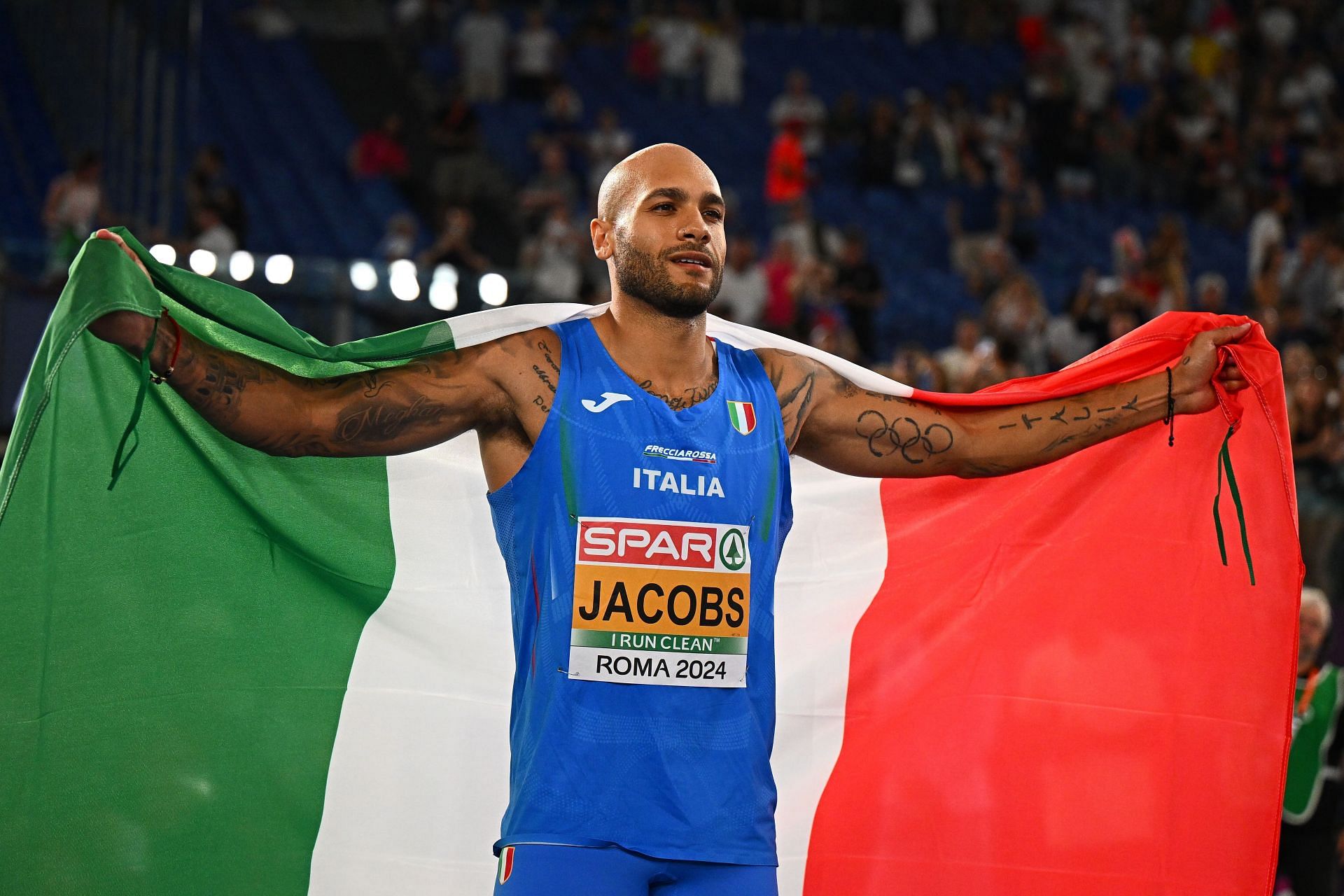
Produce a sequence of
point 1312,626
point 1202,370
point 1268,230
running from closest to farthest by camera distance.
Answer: point 1202,370 < point 1312,626 < point 1268,230

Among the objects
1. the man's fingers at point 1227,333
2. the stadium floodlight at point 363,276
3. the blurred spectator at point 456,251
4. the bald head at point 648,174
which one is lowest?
the man's fingers at point 1227,333

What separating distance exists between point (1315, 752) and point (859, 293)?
6133mm

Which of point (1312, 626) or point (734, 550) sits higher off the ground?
point (1312, 626)

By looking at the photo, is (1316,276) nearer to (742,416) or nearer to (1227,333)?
(1227,333)

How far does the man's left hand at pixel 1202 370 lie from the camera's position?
13.3 ft

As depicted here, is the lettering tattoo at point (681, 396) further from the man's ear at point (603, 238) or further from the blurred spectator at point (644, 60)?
the blurred spectator at point (644, 60)

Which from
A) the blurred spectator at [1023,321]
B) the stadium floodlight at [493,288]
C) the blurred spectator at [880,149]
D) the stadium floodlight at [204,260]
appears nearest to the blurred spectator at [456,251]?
the stadium floodlight at [493,288]

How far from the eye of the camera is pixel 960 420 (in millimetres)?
3943

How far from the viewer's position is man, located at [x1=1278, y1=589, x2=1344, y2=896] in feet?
22.8

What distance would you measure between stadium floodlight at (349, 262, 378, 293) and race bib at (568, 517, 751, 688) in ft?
26.1

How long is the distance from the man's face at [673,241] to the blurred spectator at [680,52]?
13.7 m

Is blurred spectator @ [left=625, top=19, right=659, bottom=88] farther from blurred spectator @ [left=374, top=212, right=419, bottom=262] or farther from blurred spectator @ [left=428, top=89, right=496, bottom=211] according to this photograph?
blurred spectator @ [left=374, top=212, right=419, bottom=262]

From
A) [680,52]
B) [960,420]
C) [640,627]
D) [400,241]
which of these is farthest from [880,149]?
[640,627]

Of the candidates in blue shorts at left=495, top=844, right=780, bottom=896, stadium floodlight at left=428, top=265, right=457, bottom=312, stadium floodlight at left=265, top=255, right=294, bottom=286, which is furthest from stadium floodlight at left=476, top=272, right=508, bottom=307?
blue shorts at left=495, top=844, right=780, bottom=896
